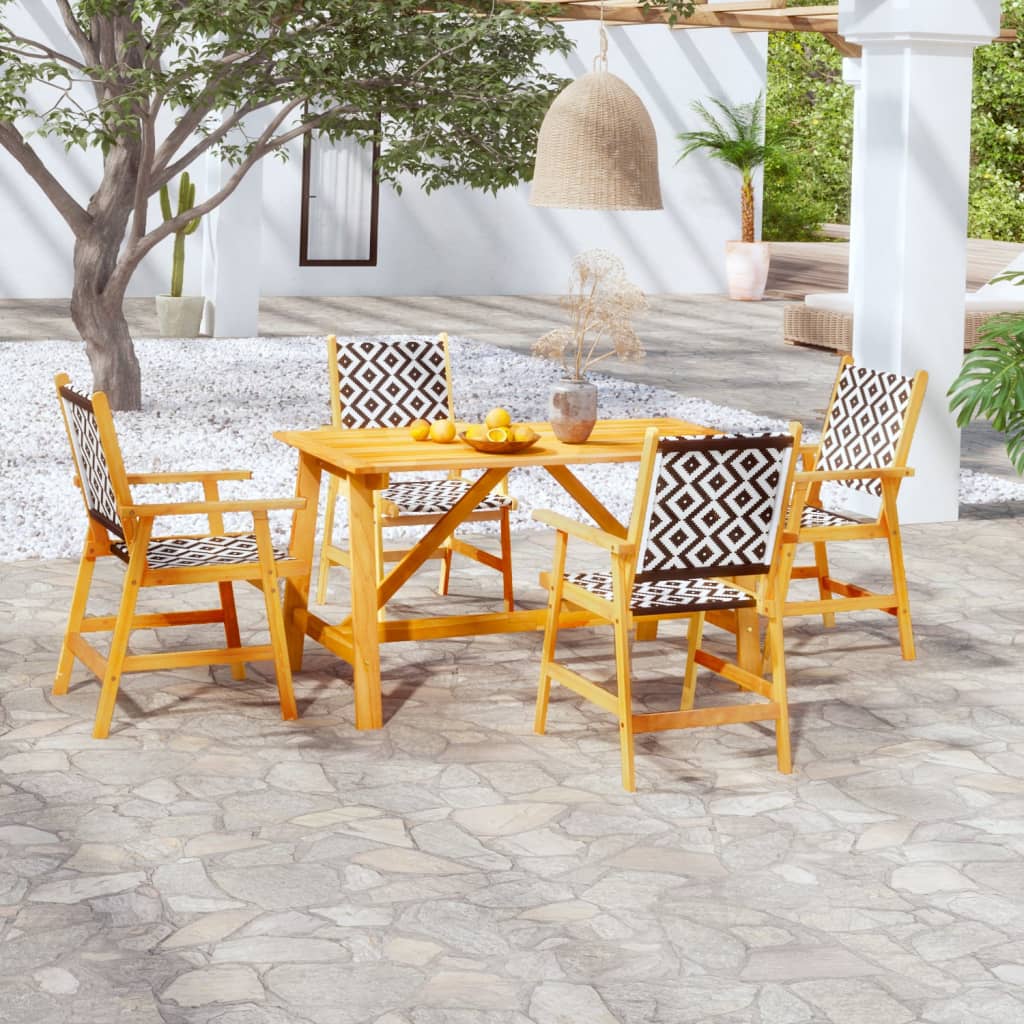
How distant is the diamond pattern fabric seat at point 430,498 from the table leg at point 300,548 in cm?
50

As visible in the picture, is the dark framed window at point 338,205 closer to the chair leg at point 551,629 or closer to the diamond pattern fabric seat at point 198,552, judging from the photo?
the diamond pattern fabric seat at point 198,552

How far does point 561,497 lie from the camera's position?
7.80 metres

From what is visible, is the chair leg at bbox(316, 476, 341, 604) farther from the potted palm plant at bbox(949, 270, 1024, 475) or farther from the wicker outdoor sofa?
the wicker outdoor sofa

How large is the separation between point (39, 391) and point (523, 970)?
7949mm

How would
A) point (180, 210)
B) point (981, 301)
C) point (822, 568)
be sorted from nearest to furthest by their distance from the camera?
point (822, 568), point (180, 210), point (981, 301)

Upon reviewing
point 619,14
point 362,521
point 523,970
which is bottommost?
point 523,970

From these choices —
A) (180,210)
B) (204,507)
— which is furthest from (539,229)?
(204,507)

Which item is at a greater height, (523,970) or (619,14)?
(619,14)

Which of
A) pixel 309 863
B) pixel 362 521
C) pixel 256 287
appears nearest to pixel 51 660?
pixel 362 521

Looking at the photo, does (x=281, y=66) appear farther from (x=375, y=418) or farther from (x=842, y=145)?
(x=842, y=145)

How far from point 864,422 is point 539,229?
12841 mm

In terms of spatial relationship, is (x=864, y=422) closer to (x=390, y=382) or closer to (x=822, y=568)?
(x=822, y=568)

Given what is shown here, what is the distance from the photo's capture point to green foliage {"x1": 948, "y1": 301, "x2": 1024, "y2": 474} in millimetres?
6625

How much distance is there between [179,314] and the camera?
13305 millimetres
